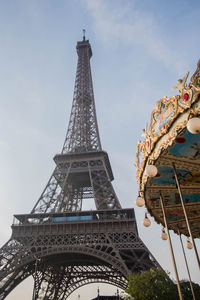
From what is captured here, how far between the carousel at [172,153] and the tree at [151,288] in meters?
7.38

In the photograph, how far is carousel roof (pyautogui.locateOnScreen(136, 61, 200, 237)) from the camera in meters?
5.98

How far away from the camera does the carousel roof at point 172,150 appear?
19.6 feet

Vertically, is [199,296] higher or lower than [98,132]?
lower

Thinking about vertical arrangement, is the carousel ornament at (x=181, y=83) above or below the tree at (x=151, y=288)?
above

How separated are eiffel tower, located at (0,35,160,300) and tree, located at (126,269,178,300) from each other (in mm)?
2447

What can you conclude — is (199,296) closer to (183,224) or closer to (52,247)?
(183,224)

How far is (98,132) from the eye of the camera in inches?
1545

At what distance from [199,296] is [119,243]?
7641 millimetres

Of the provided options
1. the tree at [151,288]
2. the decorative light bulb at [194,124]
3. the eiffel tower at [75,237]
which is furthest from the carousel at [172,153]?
the eiffel tower at [75,237]

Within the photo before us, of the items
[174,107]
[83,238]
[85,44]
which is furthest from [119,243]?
[85,44]

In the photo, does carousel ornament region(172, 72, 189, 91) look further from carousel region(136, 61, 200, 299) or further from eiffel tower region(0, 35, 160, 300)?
eiffel tower region(0, 35, 160, 300)

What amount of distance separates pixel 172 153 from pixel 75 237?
66.3ft

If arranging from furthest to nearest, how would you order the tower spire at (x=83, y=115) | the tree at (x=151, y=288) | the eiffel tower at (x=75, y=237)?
the tower spire at (x=83, y=115)
the eiffel tower at (x=75, y=237)
the tree at (x=151, y=288)

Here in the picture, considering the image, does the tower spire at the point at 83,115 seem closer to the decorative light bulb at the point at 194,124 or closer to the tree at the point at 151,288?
Result: the tree at the point at 151,288
